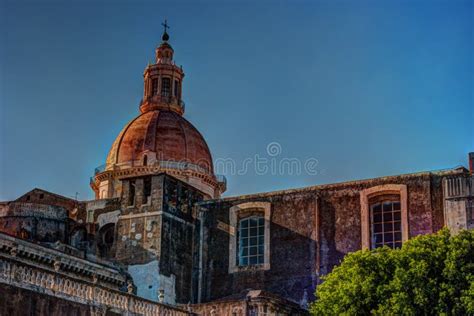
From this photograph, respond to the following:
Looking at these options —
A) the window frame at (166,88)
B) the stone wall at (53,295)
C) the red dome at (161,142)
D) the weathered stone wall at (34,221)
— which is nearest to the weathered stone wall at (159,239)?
the weathered stone wall at (34,221)

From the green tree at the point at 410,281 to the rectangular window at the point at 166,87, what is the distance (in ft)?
85.1

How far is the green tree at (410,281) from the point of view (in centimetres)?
2570

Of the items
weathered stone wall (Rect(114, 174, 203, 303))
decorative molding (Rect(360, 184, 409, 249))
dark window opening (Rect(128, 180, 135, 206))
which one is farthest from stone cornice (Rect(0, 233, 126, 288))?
decorative molding (Rect(360, 184, 409, 249))

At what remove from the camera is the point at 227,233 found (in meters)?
35.8

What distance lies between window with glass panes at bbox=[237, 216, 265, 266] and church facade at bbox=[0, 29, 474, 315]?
4 centimetres

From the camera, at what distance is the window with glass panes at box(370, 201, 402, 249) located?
108ft

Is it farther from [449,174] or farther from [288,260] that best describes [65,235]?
[449,174]

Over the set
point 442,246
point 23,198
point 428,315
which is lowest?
point 428,315

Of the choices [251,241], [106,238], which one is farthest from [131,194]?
[251,241]

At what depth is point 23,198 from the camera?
4194 centimetres

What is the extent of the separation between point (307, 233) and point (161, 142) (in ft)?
52.2

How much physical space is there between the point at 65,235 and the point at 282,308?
1216cm

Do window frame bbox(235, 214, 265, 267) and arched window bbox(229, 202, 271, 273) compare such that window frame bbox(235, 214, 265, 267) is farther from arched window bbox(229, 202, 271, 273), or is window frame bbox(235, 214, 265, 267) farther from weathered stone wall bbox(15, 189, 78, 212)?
weathered stone wall bbox(15, 189, 78, 212)

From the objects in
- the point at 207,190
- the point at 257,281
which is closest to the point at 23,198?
the point at 207,190
